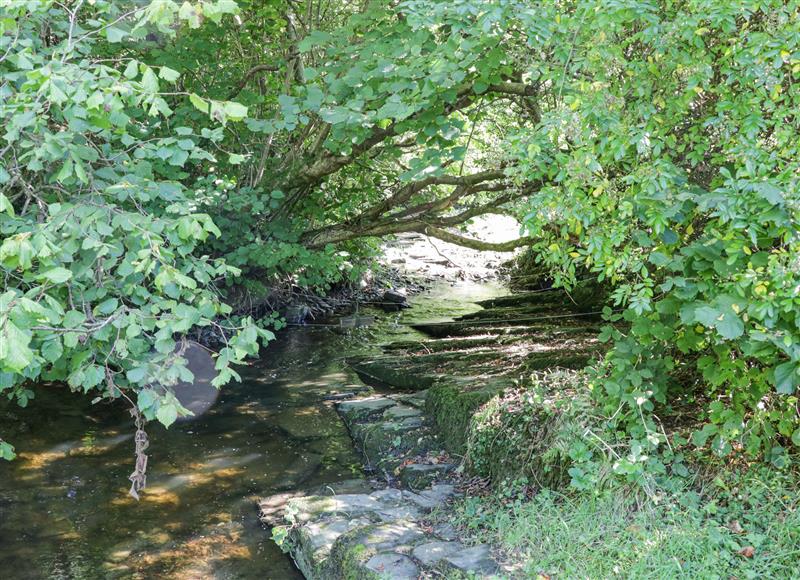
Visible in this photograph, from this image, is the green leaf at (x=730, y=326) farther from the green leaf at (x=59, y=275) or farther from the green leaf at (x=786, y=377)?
the green leaf at (x=59, y=275)

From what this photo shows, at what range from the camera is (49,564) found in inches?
181

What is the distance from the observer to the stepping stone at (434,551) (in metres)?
3.88

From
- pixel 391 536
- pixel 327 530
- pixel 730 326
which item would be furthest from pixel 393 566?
pixel 730 326

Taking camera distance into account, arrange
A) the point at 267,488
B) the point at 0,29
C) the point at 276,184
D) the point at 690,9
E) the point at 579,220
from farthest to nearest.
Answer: the point at 276,184 < the point at 267,488 < the point at 579,220 < the point at 690,9 < the point at 0,29

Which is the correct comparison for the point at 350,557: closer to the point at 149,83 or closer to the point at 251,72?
the point at 149,83

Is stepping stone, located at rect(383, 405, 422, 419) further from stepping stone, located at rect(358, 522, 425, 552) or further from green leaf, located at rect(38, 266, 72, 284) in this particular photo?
green leaf, located at rect(38, 266, 72, 284)

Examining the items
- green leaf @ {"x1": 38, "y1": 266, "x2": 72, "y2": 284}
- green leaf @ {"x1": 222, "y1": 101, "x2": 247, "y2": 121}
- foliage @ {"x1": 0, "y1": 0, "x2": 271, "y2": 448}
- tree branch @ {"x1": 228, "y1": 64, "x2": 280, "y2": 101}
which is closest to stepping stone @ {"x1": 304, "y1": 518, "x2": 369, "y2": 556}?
foliage @ {"x1": 0, "y1": 0, "x2": 271, "y2": 448}

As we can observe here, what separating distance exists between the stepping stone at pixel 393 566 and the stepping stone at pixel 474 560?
20 cm

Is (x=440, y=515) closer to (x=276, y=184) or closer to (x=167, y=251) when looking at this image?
(x=167, y=251)

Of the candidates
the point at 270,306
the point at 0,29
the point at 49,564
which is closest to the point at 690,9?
the point at 0,29

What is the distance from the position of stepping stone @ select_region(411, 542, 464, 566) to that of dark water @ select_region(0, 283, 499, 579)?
1078mm

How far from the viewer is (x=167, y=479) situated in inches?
230

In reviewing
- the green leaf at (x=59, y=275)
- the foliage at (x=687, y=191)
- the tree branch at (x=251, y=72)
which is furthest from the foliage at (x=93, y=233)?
the tree branch at (x=251, y=72)

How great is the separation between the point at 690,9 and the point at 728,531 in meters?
2.63
